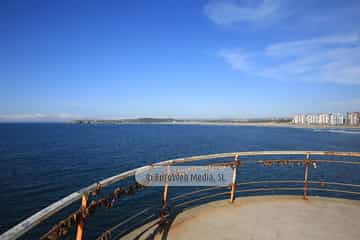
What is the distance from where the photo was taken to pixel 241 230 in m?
3.41

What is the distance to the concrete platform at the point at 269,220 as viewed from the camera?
130 inches

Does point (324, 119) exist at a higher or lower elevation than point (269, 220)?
higher

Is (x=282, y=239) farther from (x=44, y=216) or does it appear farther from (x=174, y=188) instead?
(x=174, y=188)

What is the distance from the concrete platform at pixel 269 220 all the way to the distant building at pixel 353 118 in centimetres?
17419

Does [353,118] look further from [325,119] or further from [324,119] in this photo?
[324,119]

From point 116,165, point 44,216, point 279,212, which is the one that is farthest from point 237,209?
point 116,165

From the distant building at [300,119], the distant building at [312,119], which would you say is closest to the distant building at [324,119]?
the distant building at [312,119]

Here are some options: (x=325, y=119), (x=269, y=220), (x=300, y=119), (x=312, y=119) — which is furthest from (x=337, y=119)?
(x=269, y=220)

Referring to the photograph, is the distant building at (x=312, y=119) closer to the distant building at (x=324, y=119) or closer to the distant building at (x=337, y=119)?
the distant building at (x=324, y=119)

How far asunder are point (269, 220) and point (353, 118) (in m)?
179

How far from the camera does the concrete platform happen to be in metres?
3.29

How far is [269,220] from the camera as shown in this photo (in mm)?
3787

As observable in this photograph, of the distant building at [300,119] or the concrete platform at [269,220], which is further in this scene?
the distant building at [300,119]

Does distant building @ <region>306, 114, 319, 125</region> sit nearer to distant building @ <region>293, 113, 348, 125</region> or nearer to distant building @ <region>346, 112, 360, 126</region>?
distant building @ <region>293, 113, 348, 125</region>
